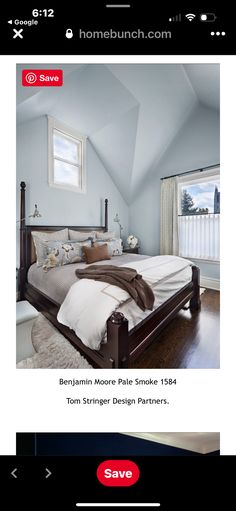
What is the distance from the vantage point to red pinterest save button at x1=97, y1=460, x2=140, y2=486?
423 millimetres

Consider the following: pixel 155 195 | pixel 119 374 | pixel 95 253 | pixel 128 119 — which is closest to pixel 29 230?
pixel 95 253

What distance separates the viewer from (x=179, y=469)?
43 centimetres

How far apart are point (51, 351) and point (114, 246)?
159 cm

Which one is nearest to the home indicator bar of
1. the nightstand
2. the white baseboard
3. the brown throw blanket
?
the white baseboard

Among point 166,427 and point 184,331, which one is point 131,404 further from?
point 184,331

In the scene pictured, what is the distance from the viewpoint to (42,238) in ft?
5.33

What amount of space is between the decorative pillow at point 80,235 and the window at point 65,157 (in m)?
0.61

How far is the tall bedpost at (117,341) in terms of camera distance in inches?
30.5

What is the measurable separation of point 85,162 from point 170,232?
1334 mm

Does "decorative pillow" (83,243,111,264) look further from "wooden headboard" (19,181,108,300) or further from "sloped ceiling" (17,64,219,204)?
"sloped ceiling" (17,64,219,204)
